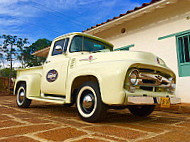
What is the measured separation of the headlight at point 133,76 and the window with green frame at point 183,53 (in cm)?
332

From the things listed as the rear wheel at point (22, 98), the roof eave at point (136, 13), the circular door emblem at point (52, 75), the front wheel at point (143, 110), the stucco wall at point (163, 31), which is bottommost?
the front wheel at point (143, 110)

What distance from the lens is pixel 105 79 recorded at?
2.60 metres

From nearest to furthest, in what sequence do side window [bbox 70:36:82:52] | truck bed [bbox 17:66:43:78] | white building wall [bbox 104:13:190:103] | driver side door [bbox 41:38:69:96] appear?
driver side door [bbox 41:38:69:96]
side window [bbox 70:36:82:52]
truck bed [bbox 17:66:43:78]
white building wall [bbox 104:13:190:103]

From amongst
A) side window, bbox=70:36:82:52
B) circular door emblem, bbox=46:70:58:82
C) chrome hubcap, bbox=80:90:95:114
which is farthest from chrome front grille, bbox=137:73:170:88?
circular door emblem, bbox=46:70:58:82

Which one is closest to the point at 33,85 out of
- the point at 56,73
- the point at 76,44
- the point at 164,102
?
the point at 56,73

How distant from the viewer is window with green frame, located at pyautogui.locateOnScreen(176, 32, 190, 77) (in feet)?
17.0

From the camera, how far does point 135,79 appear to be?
8.45 ft

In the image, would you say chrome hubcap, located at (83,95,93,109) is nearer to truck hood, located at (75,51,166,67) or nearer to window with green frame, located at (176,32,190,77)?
truck hood, located at (75,51,166,67)

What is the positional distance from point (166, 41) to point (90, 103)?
4.19 meters

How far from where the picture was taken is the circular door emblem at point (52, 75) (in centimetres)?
385

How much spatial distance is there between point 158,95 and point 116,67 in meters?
0.88

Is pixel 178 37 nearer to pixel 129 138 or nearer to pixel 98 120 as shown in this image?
pixel 98 120

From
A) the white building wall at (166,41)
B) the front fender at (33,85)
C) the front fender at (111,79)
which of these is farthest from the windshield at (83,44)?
the white building wall at (166,41)

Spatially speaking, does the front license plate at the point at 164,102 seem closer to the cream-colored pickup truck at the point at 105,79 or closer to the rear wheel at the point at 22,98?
the cream-colored pickup truck at the point at 105,79
